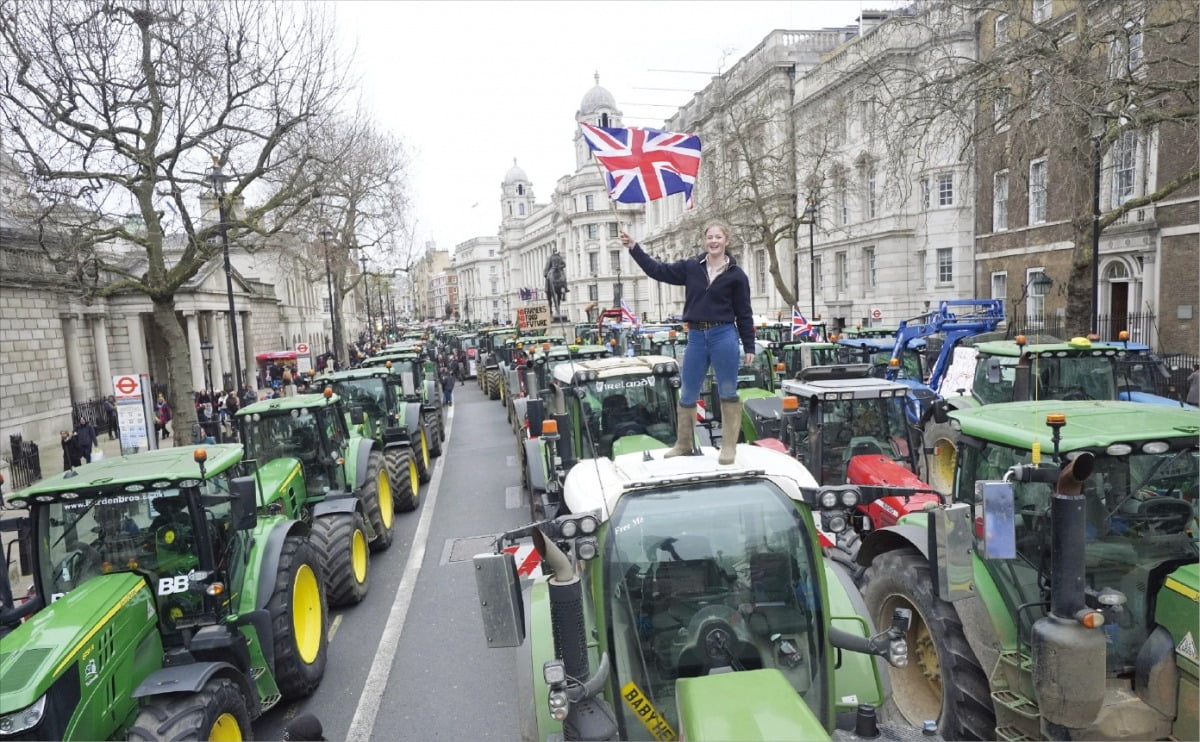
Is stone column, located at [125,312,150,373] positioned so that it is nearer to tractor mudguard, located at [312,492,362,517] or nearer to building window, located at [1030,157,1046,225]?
tractor mudguard, located at [312,492,362,517]

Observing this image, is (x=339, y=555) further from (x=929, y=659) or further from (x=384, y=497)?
(x=929, y=659)

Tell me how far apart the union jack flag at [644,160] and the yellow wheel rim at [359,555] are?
17.3 ft

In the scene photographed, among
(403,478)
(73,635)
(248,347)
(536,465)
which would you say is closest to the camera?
(73,635)

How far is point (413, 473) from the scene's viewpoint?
13180mm

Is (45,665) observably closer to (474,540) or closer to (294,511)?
(294,511)

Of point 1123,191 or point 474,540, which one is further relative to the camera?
point 1123,191

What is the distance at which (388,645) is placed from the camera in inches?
302

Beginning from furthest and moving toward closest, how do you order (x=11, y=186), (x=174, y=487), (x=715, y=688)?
1. (x=11, y=186)
2. (x=174, y=487)
3. (x=715, y=688)

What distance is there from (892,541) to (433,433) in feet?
46.1

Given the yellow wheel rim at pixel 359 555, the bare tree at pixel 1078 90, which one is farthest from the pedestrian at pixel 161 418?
the bare tree at pixel 1078 90

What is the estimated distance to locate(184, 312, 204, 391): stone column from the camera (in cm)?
3100

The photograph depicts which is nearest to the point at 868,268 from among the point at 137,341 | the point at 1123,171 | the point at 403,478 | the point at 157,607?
the point at 1123,171

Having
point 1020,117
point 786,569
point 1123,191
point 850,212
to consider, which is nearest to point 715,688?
point 786,569

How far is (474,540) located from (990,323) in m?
13.4
